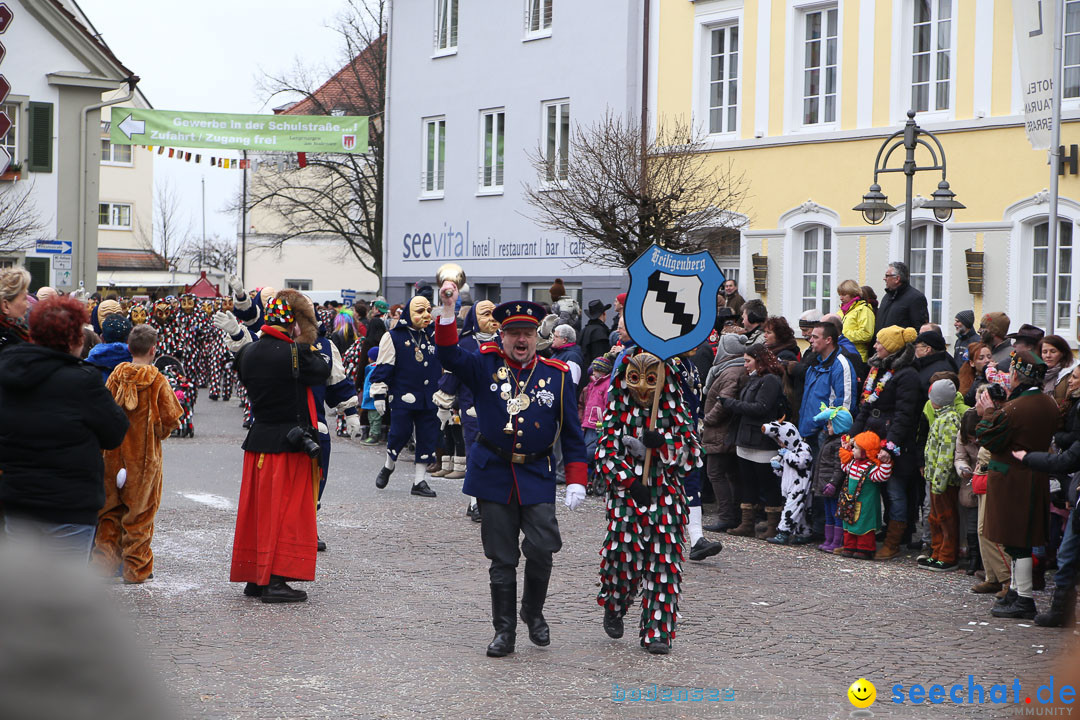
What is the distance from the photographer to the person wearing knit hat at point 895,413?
1094cm

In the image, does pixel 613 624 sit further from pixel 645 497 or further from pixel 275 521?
pixel 275 521

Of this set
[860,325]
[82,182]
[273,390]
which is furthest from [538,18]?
[273,390]

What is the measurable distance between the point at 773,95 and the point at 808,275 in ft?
10.3

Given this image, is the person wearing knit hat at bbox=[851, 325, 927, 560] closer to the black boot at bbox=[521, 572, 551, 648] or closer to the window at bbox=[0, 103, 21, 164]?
the black boot at bbox=[521, 572, 551, 648]

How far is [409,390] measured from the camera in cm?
1436

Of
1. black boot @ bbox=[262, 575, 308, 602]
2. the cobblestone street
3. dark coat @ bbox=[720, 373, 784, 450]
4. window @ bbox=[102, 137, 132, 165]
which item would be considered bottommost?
the cobblestone street

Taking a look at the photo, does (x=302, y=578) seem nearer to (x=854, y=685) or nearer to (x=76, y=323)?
(x=76, y=323)

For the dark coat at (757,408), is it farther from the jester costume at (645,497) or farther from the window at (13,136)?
the window at (13,136)

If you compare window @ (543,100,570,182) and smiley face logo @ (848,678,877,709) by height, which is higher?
window @ (543,100,570,182)

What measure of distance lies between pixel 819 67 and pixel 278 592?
625 inches

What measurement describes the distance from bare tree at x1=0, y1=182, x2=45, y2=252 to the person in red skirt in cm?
2620

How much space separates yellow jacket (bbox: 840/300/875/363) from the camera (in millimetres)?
14055

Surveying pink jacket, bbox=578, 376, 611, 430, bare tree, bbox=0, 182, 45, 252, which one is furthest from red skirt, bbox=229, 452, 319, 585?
bare tree, bbox=0, 182, 45, 252

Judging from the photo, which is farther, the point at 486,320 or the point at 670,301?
the point at 486,320
